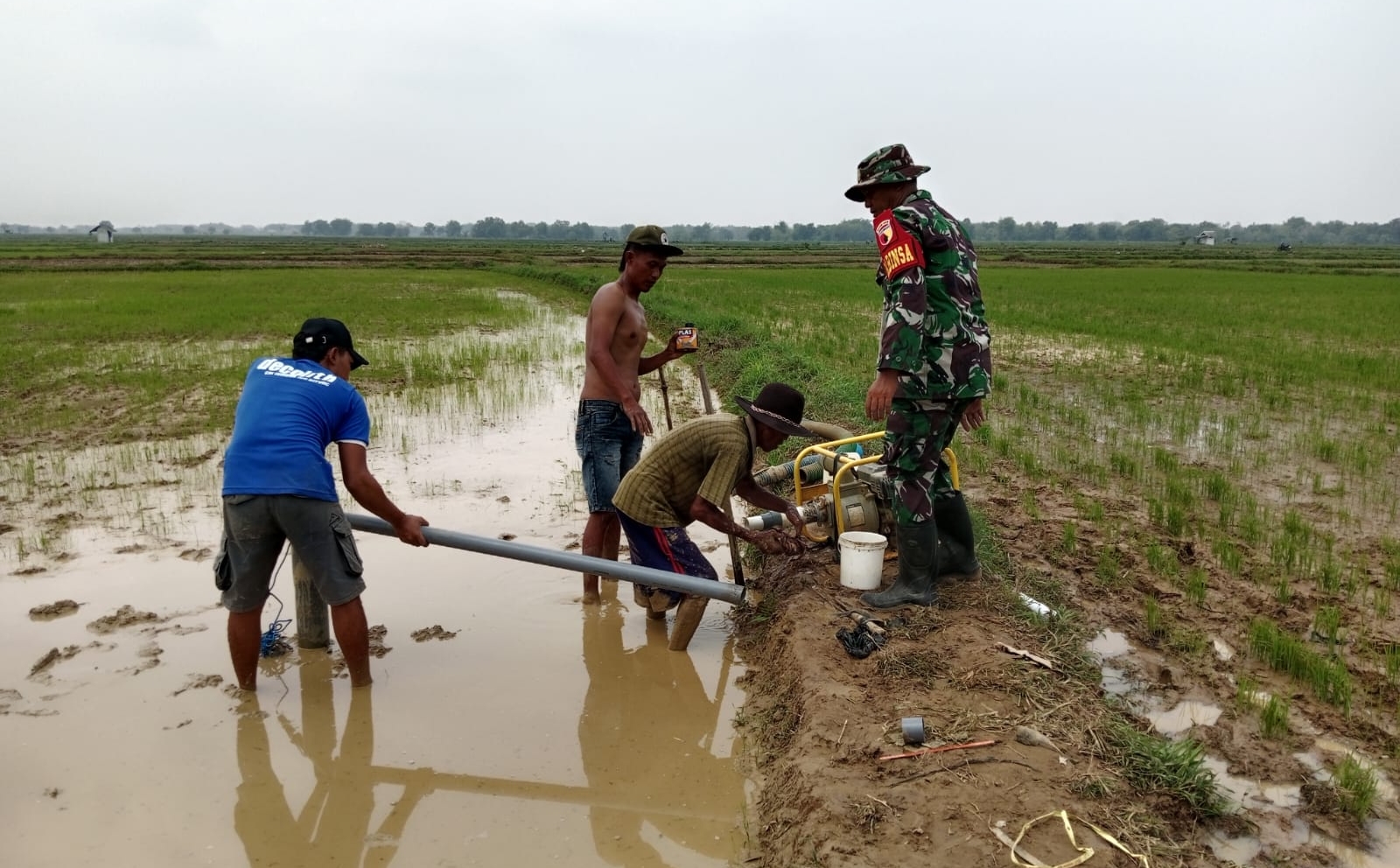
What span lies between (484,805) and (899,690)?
139 centimetres

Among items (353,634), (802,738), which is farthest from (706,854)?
(353,634)

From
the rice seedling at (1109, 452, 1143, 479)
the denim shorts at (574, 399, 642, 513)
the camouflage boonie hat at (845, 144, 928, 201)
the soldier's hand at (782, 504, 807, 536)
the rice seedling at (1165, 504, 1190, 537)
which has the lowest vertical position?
the rice seedling at (1165, 504, 1190, 537)

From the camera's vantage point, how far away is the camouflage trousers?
3.35 meters

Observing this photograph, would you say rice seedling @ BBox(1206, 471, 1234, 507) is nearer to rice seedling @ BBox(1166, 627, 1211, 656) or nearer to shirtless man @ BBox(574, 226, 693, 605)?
rice seedling @ BBox(1166, 627, 1211, 656)

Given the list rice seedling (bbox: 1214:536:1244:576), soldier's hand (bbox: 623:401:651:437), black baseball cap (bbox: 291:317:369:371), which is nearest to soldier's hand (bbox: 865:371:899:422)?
soldier's hand (bbox: 623:401:651:437)

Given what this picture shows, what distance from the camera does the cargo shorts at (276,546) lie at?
10.3 ft

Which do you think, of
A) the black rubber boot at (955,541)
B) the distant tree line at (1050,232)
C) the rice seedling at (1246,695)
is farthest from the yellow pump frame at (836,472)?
the distant tree line at (1050,232)

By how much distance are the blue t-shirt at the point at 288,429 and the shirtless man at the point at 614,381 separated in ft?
3.62

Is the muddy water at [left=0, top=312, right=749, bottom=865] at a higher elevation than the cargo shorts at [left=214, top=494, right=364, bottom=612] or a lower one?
lower

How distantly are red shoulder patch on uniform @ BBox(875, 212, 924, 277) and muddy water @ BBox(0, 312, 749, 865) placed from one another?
5.81 feet

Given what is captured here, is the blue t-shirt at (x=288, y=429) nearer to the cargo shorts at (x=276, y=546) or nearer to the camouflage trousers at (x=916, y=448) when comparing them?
the cargo shorts at (x=276, y=546)

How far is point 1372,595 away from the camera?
4.02 meters

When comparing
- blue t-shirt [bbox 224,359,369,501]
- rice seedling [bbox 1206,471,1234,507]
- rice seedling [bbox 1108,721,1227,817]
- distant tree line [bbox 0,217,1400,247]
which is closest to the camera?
rice seedling [bbox 1108,721,1227,817]

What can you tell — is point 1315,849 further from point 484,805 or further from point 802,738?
point 484,805
